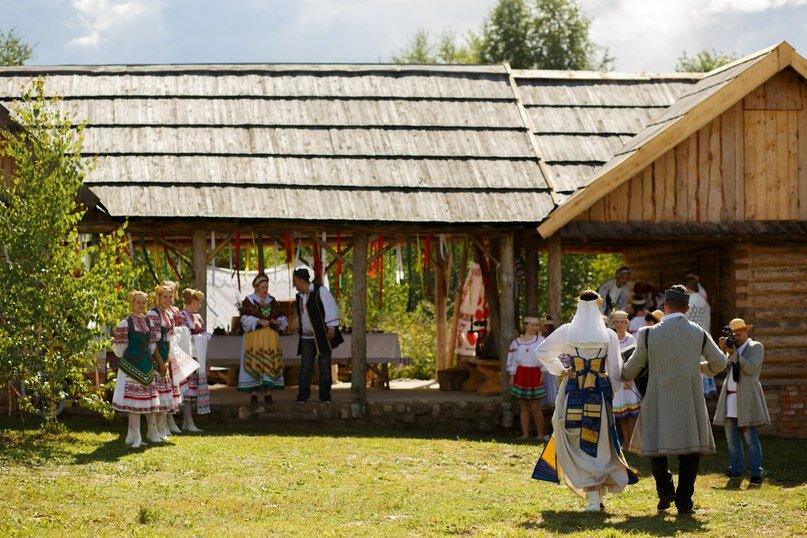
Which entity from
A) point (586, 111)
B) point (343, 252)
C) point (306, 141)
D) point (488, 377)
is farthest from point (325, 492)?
point (586, 111)

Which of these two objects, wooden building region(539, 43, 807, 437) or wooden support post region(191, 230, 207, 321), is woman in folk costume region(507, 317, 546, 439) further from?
wooden support post region(191, 230, 207, 321)

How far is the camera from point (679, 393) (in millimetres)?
9227

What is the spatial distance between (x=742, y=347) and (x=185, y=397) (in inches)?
245

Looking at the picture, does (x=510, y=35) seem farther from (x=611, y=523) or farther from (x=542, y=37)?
(x=611, y=523)

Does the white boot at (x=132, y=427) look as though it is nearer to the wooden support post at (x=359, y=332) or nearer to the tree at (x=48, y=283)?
the tree at (x=48, y=283)

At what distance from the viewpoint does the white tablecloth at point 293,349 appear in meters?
16.4

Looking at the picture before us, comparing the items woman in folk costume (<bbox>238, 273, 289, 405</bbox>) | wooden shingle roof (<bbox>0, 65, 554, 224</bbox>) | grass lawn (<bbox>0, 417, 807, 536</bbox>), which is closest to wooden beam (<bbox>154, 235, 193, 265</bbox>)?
wooden shingle roof (<bbox>0, 65, 554, 224</bbox>)

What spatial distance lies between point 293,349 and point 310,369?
55.8 inches

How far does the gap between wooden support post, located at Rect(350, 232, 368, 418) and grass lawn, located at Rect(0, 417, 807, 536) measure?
129 cm

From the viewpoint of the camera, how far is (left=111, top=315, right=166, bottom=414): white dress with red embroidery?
1206 cm

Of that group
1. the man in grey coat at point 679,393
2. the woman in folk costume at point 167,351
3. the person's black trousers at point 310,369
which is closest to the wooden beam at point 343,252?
the person's black trousers at point 310,369

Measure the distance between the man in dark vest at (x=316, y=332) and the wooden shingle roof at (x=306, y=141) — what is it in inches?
40.4

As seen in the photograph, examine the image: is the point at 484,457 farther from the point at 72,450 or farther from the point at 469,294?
the point at 469,294

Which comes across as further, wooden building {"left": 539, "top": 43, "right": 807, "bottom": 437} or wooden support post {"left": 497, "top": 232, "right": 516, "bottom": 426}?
wooden support post {"left": 497, "top": 232, "right": 516, "bottom": 426}
